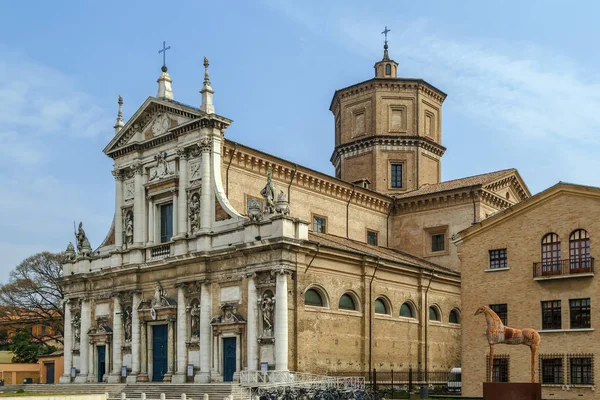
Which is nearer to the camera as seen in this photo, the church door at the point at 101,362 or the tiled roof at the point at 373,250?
the tiled roof at the point at 373,250

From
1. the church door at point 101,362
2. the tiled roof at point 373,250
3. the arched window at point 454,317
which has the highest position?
the tiled roof at point 373,250

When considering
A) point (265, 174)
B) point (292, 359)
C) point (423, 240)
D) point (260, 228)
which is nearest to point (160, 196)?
point (265, 174)

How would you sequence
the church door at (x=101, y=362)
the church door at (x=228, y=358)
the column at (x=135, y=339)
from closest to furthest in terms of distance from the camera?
the church door at (x=228, y=358) < the column at (x=135, y=339) < the church door at (x=101, y=362)

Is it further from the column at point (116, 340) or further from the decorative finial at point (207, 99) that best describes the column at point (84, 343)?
the decorative finial at point (207, 99)

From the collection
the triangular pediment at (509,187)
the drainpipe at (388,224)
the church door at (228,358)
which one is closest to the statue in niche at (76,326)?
the church door at (228,358)

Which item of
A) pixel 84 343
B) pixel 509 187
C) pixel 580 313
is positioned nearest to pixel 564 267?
pixel 580 313

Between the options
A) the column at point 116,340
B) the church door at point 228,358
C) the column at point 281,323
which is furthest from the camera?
the column at point 116,340

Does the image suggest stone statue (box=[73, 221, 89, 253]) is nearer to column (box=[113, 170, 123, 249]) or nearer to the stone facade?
column (box=[113, 170, 123, 249])

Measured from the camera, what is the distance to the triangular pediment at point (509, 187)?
52303mm

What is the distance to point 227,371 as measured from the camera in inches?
1535

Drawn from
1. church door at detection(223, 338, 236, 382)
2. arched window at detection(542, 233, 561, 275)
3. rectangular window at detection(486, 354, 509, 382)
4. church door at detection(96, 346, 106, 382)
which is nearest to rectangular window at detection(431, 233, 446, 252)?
rectangular window at detection(486, 354, 509, 382)

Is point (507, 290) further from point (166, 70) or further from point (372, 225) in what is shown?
point (166, 70)

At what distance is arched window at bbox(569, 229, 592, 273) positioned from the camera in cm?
3231

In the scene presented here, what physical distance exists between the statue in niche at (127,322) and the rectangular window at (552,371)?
78.6 feet
